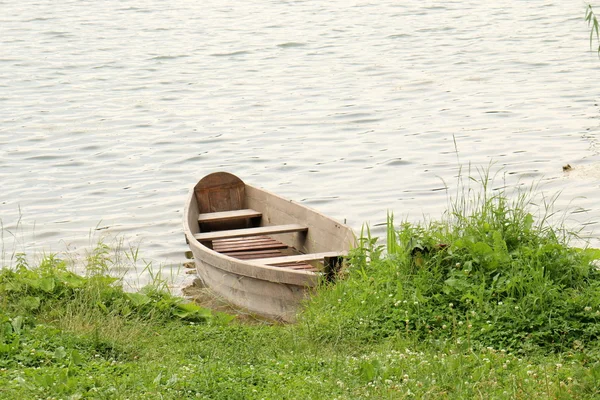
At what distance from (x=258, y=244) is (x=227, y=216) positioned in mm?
770

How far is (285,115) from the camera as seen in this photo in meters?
17.4

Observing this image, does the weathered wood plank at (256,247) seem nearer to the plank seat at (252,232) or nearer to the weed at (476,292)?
the plank seat at (252,232)

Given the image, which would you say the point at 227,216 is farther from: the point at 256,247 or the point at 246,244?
the point at 256,247

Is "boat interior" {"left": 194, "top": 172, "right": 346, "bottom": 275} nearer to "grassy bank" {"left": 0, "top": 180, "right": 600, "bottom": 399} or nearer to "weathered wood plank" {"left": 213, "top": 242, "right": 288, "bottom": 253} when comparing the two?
"weathered wood plank" {"left": 213, "top": 242, "right": 288, "bottom": 253}

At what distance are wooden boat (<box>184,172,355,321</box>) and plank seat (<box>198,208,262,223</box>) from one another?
13mm

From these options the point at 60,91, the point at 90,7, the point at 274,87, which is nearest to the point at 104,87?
the point at 60,91

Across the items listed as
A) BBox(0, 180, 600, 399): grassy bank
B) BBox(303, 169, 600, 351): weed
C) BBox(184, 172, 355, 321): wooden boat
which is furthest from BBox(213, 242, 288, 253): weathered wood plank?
BBox(303, 169, 600, 351): weed

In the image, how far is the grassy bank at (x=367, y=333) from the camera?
521 centimetres

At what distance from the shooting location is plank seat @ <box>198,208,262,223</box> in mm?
11055

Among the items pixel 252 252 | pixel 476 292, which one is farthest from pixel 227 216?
pixel 476 292

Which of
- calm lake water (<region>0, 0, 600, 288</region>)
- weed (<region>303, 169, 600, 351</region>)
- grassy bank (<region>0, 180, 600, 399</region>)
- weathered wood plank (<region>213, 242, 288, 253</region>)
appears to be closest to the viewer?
grassy bank (<region>0, 180, 600, 399</region>)

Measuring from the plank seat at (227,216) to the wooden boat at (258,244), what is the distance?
1cm

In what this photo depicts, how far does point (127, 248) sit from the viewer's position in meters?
11.3

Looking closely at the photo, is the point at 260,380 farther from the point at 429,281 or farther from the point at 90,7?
the point at 90,7
